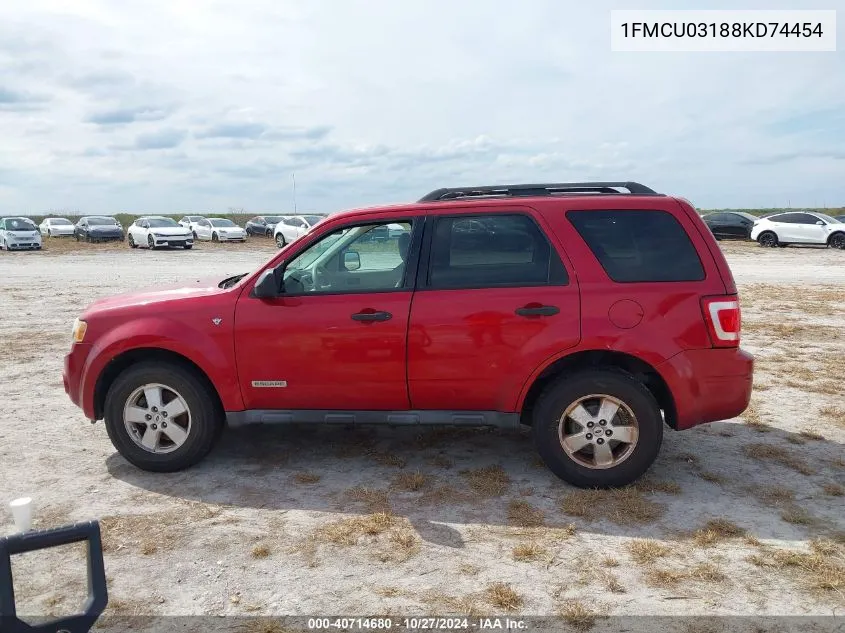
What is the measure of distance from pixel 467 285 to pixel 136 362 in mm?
2413

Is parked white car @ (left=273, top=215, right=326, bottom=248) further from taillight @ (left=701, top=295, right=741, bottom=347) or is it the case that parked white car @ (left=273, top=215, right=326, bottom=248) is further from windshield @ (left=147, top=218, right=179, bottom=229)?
taillight @ (left=701, top=295, right=741, bottom=347)

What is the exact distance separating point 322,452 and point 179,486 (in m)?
1.11

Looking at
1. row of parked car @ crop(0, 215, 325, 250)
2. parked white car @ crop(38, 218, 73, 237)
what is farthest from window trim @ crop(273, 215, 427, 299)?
parked white car @ crop(38, 218, 73, 237)

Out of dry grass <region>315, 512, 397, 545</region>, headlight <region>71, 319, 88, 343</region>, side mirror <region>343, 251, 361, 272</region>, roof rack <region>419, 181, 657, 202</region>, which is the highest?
roof rack <region>419, 181, 657, 202</region>

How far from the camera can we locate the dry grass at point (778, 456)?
507 centimetres

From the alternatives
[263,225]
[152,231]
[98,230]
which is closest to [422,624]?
[152,231]

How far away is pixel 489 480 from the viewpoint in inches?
192

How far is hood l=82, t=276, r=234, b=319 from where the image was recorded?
16.5 feet

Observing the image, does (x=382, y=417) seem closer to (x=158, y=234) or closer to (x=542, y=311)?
(x=542, y=311)

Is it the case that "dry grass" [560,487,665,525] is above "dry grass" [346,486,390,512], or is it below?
below

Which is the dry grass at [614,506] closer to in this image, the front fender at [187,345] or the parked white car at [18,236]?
the front fender at [187,345]

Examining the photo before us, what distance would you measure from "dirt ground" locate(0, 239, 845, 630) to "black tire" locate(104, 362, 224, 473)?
5.4 inches

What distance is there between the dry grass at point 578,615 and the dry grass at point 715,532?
1008mm

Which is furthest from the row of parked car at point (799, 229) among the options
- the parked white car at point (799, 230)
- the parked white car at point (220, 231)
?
the parked white car at point (220, 231)
